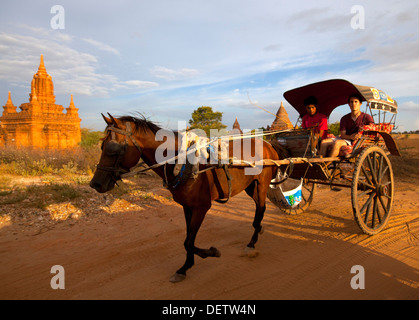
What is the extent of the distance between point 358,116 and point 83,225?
6.04 meters

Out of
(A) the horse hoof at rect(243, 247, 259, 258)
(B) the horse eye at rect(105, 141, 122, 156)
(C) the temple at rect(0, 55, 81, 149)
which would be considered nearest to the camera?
(B) the horse eye at rect(105, 141, 122, 156)

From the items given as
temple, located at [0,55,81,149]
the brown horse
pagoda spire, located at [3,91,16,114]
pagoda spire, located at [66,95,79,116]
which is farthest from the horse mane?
pagoda spire, located at [3,91,16,114]

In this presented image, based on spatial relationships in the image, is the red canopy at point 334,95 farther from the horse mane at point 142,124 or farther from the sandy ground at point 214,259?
the horse mane at point 142,124

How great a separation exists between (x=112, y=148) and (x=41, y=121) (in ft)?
77.2

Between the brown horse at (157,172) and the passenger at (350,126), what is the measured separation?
198 cm

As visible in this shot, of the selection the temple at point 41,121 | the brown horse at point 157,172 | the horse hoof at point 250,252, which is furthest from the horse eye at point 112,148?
the temple at point 41,121

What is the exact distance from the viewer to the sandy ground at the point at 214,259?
121 inches

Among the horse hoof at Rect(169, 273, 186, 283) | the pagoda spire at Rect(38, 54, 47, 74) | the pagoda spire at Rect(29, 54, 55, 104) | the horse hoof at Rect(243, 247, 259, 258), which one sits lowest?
the horse hoof at Rect(243, 247, 259, 258)

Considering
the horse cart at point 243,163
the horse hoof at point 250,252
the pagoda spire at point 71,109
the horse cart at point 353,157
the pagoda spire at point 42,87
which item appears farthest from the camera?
the pagoda spire at point 71,109

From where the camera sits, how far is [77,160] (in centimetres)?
1067

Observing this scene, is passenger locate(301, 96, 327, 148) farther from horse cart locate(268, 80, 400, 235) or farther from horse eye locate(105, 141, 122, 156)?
horse eye locate(105, 141, 122, 156)

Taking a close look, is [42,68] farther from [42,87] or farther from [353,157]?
[353,157]

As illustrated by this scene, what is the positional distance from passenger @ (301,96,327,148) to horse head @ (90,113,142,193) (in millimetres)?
3379

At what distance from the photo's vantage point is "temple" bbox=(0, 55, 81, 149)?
21516 millimetres
